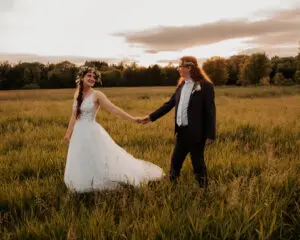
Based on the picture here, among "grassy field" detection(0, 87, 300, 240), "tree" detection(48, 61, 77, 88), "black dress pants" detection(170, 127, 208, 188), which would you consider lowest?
"grassy field" detection(0, 87, 300, 240)

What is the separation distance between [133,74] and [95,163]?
244ft

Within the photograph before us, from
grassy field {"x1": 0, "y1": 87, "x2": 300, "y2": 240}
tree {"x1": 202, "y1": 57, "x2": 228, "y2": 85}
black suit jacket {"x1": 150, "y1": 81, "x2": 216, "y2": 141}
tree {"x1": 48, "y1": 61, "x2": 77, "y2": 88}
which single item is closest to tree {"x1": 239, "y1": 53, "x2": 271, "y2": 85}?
tree {"x1": 202, "y1": 57, "x2": 228, "y2": 85}

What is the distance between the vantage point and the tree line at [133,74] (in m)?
69.0

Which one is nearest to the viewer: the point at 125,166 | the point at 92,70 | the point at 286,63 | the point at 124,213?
the point at 124,213

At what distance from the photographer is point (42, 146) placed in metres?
7.72

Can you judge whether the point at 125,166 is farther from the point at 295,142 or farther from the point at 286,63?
the point at 286,63

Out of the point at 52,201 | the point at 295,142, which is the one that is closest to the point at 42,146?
the point at 52,201

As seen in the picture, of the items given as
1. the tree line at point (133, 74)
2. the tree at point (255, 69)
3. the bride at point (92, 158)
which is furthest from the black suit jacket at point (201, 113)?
the tree at point (255, 69)

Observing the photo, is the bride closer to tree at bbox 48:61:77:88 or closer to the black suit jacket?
the black suit jacket

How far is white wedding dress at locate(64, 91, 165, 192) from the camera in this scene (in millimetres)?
4770

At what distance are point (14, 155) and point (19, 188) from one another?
272 cm

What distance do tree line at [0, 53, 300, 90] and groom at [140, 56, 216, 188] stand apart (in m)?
59.9

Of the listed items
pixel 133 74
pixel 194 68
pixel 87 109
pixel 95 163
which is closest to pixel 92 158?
pixel 95 163

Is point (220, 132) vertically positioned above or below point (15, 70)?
below
